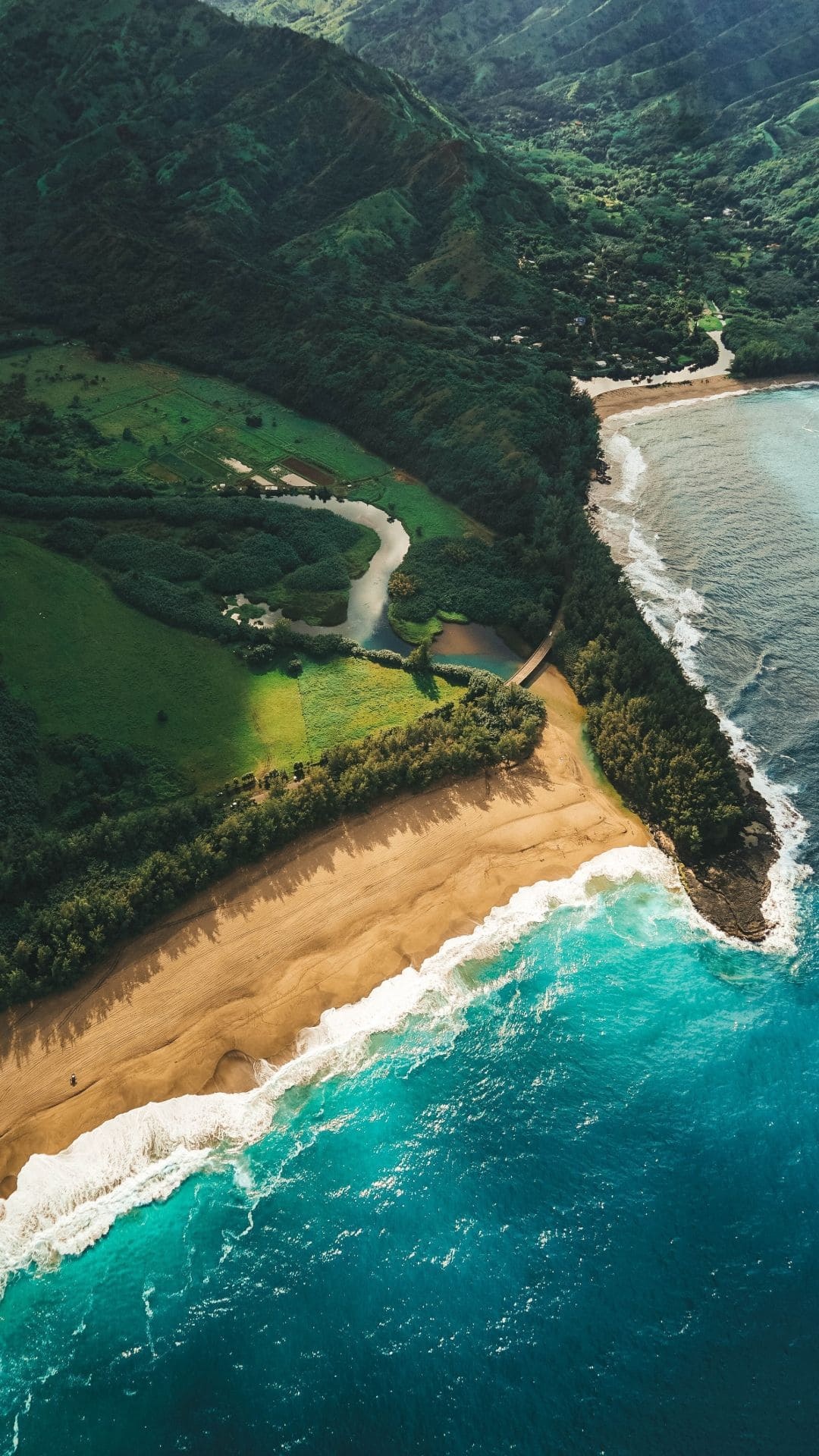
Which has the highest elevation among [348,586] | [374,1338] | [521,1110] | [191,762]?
[348,586]

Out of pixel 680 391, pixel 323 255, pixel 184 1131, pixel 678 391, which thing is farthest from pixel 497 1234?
pixel 323 255

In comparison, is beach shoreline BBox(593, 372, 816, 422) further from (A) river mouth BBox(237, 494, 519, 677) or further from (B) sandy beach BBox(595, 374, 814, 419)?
(A) river mouth BBox(237, 494, 519, 677)

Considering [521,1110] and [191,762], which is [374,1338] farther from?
[191,762]

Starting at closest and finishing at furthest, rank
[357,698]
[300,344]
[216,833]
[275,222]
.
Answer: [216,833] < [357,698] < [300,344] < [275,222]

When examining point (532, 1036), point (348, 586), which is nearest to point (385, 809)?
point (532, 1036)

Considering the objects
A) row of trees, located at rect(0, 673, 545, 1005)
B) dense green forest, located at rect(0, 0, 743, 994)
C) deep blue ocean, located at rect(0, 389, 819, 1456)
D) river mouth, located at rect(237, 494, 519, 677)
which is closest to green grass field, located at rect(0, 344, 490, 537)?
dense green forest, located at rect(0, 0, 743, 994)

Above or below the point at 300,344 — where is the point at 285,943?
below

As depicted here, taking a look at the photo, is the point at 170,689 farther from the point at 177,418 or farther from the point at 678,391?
the point at 678,391

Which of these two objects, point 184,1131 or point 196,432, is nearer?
point 184,1131
